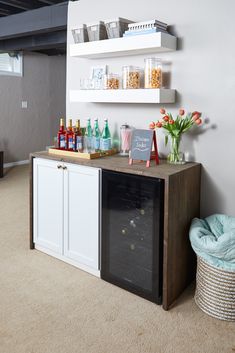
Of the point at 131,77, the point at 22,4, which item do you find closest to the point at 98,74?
the point at 131,77

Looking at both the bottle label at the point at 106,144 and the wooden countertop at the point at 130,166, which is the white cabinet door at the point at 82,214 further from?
the bottle label at the point at 106,144

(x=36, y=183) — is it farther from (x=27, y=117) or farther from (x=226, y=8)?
(x=27, y=117)

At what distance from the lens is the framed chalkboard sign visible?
2510 mm

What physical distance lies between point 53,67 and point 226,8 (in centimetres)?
588

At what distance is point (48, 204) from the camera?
303 centimetres

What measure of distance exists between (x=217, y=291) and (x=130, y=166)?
3.19 ft

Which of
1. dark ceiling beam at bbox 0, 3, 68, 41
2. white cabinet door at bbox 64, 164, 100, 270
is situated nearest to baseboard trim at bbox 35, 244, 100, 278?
white cabinet door at bbox 64, 164, 100, 270

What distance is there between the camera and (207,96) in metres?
2.57

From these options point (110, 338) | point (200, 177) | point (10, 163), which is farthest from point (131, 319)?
point (10, 163)

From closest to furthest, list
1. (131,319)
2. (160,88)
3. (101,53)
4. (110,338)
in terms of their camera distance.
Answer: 1. (110,338)
2. (131,319)
3. (160,88)
4. (101,53)

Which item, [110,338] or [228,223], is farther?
[228,223]

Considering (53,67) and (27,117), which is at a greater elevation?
(53,67)

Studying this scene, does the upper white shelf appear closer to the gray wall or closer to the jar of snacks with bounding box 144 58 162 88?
the jar of snacks with bounding box 144 58 162 88

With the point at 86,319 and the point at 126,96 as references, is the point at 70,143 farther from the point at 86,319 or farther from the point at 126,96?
the point at 86,319
